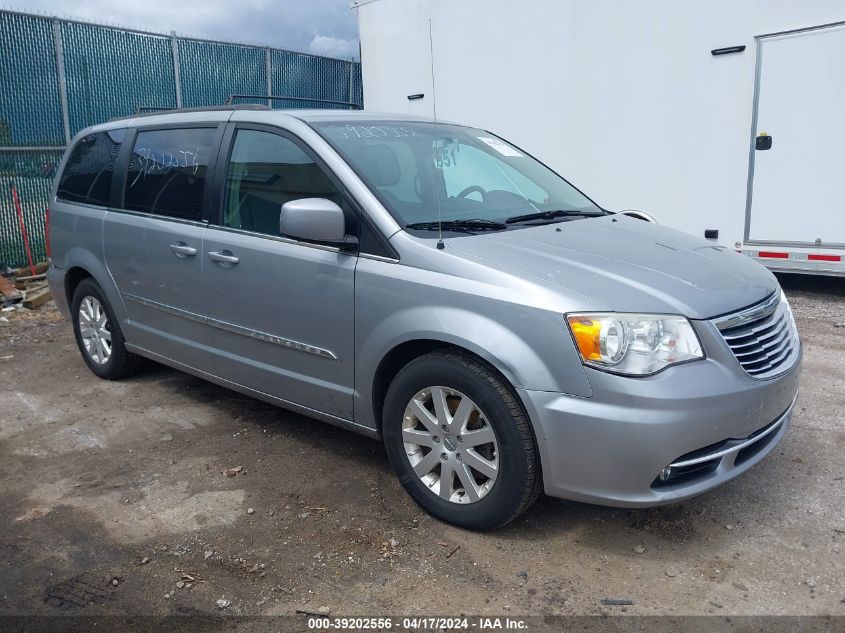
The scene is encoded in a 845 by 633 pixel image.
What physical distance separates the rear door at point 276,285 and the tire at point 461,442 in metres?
0.40

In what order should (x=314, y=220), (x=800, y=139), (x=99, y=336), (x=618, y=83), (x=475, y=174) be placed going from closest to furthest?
1. (x=314, y=220)
2. (x=475, y=174)
3. (x=99, y=336)
4. (x=800, y=139)
5. (x=618, y=83)

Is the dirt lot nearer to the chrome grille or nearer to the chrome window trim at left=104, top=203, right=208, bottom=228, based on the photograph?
the chrome grille

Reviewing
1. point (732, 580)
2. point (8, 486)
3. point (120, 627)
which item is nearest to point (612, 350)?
point (732, 580)

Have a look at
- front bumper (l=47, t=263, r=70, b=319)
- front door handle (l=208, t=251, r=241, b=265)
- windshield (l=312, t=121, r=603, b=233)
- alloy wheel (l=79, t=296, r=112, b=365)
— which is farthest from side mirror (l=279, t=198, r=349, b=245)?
front bumper (l=47, t=263, r=70, b=319)

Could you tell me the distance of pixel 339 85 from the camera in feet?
50.6

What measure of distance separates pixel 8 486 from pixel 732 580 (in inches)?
134

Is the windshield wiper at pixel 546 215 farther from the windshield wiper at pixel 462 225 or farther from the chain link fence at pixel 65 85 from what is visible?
the chain link fence at pixel 65 85

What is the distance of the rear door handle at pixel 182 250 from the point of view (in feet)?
13.8

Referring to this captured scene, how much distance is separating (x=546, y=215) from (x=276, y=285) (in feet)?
4.71

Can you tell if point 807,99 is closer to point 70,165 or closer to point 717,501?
point 717,501

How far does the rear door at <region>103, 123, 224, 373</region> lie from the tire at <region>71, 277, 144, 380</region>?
0.86ft

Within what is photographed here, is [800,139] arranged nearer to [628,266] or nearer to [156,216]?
[628,266]

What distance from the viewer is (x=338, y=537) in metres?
3.21

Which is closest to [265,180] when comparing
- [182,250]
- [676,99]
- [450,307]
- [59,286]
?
[182,250]
